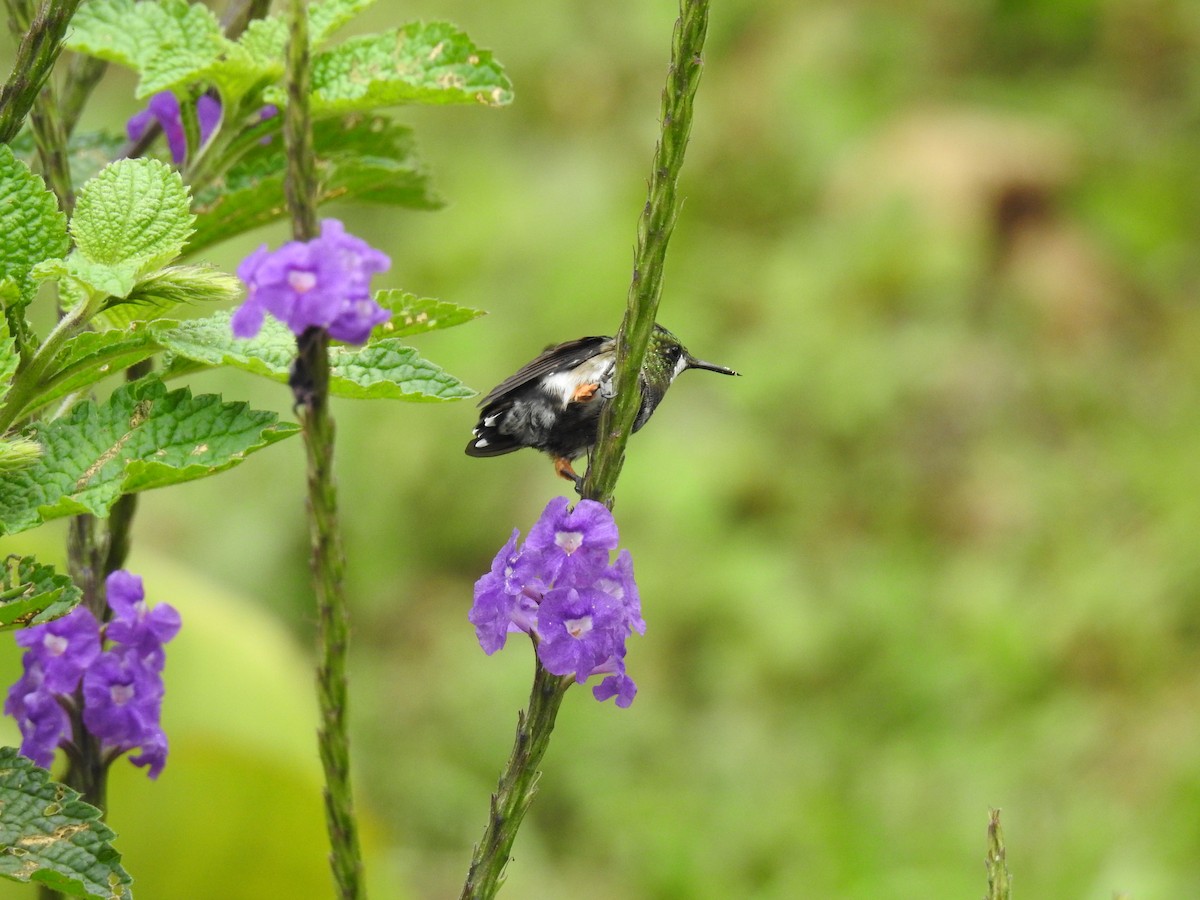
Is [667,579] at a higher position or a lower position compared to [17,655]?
higher

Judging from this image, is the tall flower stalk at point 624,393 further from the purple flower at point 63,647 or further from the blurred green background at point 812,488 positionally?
the blurred green background at point 812,488

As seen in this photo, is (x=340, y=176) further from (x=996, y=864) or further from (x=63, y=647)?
(x=996, y=864)

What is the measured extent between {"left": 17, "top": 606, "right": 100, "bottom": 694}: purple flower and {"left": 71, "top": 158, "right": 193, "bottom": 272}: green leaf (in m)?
0.28

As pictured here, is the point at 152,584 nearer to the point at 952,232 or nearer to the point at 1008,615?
the point at 1008,615

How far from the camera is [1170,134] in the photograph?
16.5 feet

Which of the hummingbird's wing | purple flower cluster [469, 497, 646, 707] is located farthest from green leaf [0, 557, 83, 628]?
the hummingbird's wing

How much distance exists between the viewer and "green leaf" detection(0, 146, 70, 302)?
0.88 meters

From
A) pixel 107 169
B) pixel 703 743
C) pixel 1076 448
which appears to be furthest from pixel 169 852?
pixel 1076 448

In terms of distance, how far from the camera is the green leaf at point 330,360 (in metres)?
0.81

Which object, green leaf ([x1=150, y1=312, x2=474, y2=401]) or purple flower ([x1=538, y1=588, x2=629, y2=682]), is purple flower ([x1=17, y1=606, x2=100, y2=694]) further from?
purple flower ([x1=538, y1=588, x2=629, y2=682])

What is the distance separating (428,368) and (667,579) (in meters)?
3.28

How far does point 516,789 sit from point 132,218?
461 millimetres

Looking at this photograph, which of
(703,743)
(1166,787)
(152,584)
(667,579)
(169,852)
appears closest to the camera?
(169,852)

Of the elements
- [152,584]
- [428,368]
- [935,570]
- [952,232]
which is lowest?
[428,368]
